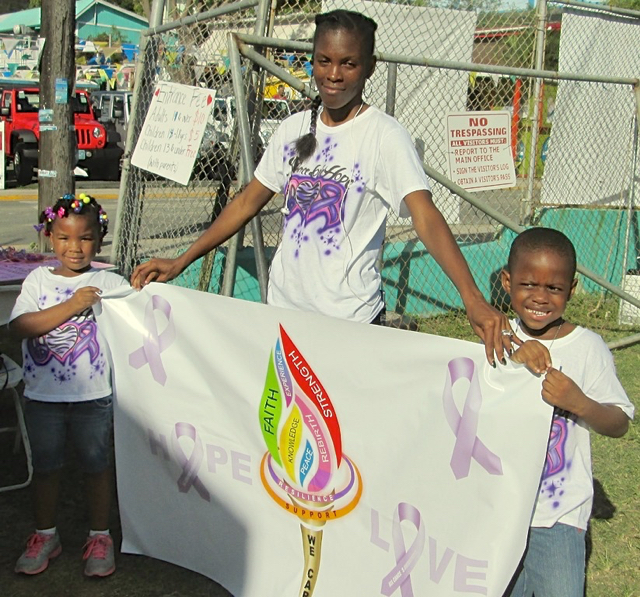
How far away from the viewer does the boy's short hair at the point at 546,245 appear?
92.4 inches

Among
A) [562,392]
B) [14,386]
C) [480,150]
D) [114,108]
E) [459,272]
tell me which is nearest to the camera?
[562,392]

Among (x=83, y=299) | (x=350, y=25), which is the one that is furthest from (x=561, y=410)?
(x=83, y=299)

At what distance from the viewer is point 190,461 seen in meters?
3.13

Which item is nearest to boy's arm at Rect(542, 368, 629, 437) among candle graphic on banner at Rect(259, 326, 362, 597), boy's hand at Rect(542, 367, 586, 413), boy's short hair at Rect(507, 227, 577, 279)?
boy's hand at Rect(542, 367, 586, 413)

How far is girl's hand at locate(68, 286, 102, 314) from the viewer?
10.3 feet

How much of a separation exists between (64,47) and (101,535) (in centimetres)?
510

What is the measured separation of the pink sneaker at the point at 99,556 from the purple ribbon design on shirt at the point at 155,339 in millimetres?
734

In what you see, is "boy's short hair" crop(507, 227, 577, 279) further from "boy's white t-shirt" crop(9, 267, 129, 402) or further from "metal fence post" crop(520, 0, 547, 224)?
"metal fence post" crop(520, 0, 547, 224)

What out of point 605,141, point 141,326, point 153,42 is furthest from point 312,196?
point 605,141

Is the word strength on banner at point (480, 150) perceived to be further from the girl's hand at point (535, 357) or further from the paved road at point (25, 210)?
the paved road at point (25, 210)

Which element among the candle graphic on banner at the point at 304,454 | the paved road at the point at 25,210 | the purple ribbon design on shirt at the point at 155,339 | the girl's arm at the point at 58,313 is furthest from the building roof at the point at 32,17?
the candle graphic on banner at the point at 304,454

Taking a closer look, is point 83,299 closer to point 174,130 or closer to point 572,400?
point 572,400

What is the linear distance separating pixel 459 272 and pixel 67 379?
1.65 m

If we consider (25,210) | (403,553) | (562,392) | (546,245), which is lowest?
(25,210)
